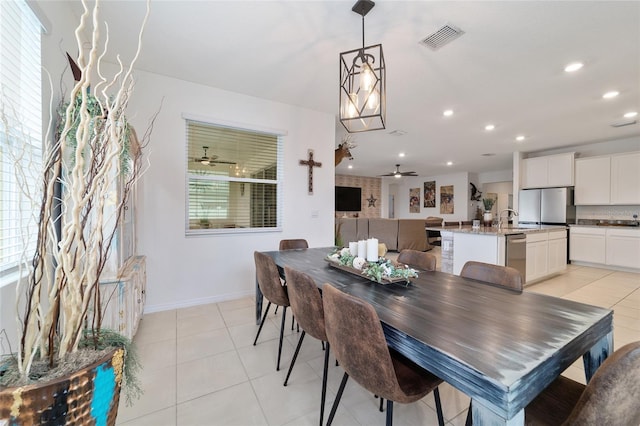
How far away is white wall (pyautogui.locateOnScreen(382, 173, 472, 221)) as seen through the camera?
9.44 metres

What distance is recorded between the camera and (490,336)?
0.92 metres

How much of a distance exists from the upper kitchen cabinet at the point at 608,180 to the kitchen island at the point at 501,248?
4.75ft

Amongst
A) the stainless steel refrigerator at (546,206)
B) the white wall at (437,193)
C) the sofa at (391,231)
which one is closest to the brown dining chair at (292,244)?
the sofa at (391,231)

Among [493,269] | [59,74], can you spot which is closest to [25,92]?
[59,74]

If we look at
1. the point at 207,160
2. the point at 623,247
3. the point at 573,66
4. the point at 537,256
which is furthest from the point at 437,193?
the point at 207,160

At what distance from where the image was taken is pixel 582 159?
5.38 m

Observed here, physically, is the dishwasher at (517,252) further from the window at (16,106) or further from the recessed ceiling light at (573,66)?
the window at (16,106)

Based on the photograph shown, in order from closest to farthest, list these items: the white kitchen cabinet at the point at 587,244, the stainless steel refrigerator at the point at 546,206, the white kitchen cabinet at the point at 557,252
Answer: the white kitchen cabinet at the point at 557,252 < the white kitchen cabinet at the point at 587,244 < the stainless steel refrigerator at the point at 546,206

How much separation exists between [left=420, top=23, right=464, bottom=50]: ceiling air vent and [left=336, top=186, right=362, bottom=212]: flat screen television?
21.2ft

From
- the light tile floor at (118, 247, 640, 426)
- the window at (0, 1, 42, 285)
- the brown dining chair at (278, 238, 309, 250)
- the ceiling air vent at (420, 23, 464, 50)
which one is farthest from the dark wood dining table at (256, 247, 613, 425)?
the ceiling air vent at (420, 23, 464, 50)

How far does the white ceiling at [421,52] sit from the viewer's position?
6.32 ft

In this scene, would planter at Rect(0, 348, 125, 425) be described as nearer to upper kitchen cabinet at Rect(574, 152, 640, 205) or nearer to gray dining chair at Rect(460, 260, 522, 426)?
gray dining chair at Rect(460, 260, 522, 426)

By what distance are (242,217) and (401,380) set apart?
287 cm

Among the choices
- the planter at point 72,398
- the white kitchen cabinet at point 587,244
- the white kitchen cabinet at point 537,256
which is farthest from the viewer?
the white kitchen cabinet at point 587,244
